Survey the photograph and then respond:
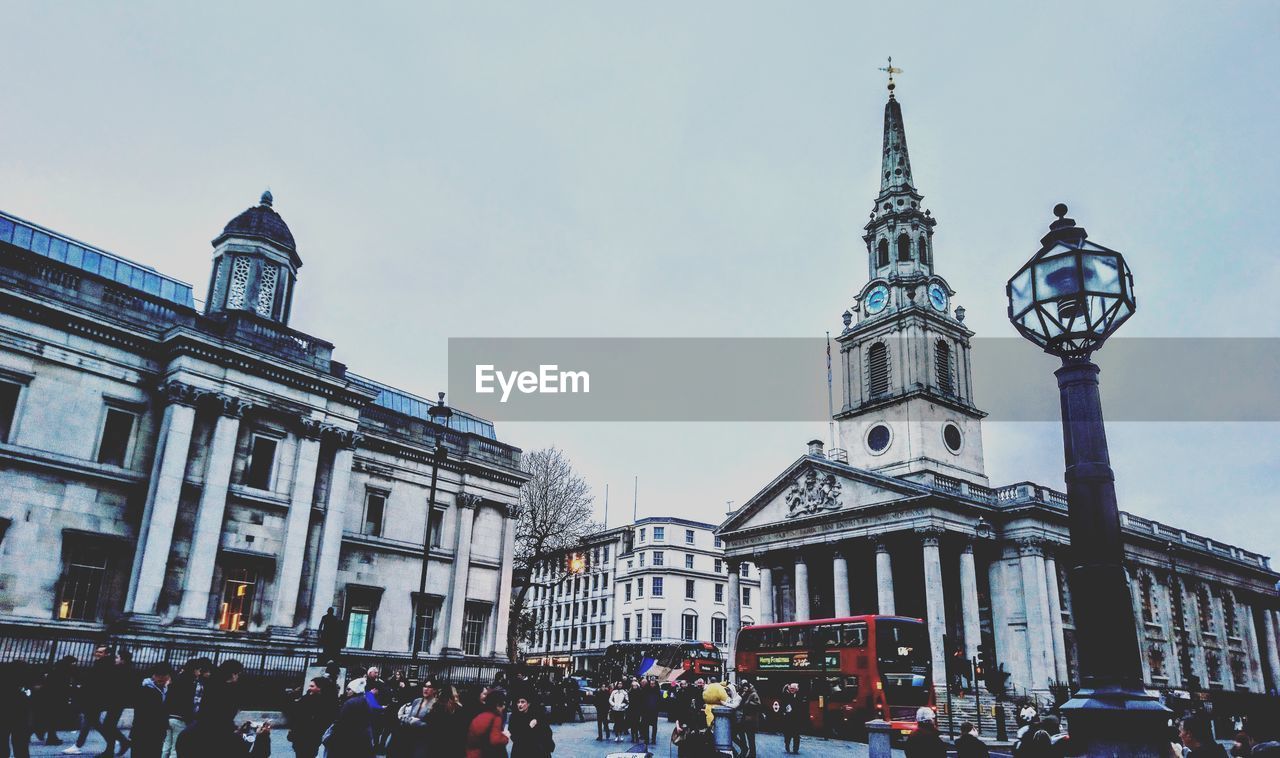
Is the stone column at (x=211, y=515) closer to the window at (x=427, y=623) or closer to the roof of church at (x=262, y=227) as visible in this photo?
the roof of church at (x=262, y=227)

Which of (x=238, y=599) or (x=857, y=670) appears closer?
(x=238, y=599)

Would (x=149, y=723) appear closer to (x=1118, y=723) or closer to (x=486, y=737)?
(x=486, y=737)

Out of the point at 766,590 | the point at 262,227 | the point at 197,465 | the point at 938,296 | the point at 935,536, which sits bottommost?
the point at 766,590

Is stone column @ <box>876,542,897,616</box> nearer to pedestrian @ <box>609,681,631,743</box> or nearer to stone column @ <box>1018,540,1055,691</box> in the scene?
stone column @ <box>1018,540,1055,691</box>

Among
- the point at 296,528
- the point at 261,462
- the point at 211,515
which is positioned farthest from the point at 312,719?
the point at 261,462

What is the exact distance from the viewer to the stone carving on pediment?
4622 cm

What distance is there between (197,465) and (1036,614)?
38694 mm

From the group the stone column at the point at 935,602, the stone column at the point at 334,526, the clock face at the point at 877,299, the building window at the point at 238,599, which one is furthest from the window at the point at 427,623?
the clock face at the point at 877,299

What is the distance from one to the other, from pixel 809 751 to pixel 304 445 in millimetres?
19270

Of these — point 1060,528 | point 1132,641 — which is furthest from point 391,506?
point 1060,528

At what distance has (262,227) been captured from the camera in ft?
99.7

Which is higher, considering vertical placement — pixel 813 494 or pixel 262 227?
pixel 262 227

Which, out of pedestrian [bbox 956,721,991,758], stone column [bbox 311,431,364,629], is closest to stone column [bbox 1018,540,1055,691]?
stone column [bbox 311,431,364,629]

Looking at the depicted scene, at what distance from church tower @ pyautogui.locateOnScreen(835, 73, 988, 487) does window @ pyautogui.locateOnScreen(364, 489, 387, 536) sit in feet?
95.1
